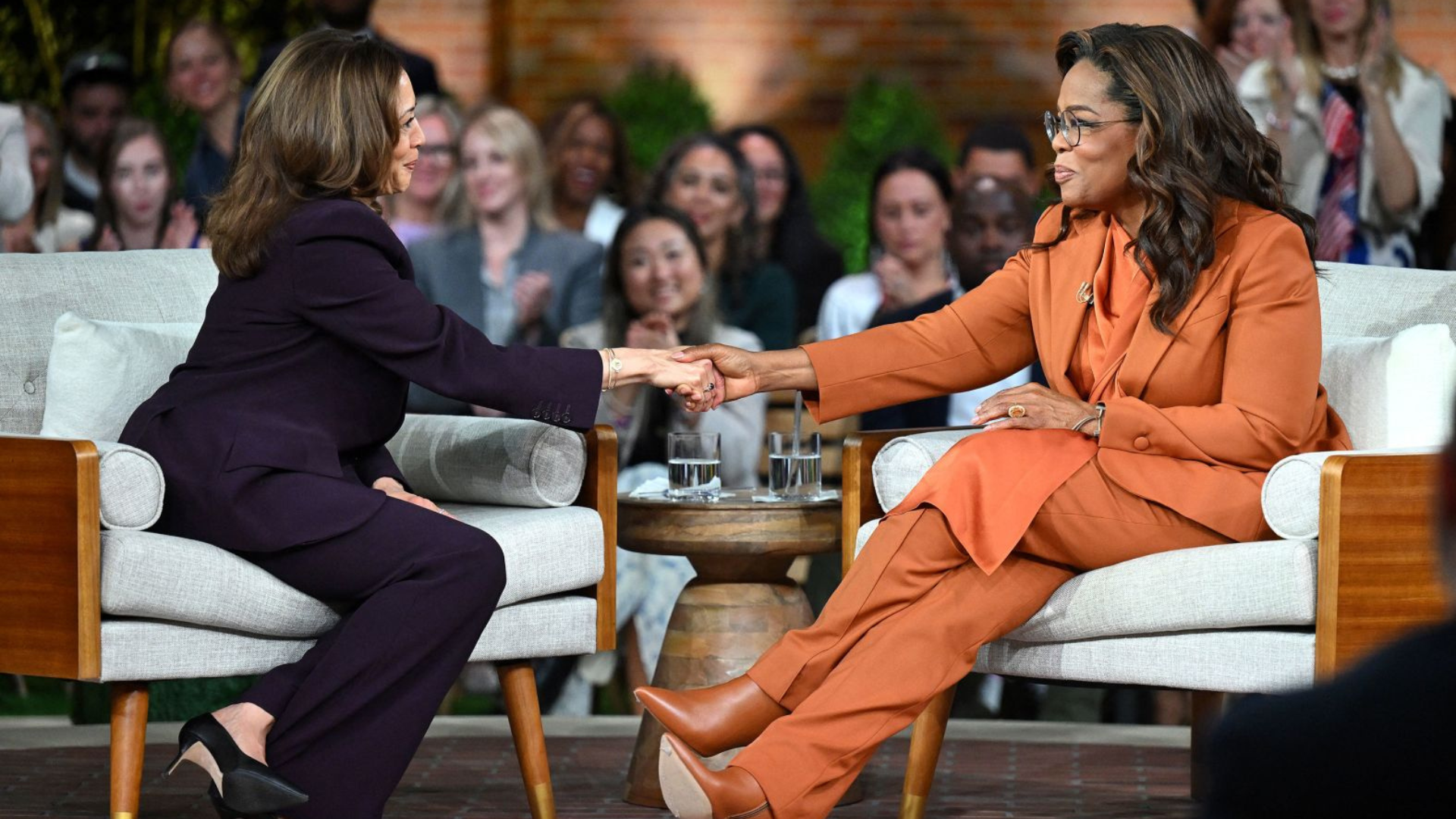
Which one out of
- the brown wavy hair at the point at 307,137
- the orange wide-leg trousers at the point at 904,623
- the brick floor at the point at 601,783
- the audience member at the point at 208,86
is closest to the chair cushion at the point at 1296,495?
the orange wide-leg trousers at the point at 904,623

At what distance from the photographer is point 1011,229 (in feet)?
17.0

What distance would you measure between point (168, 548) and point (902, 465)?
119cm

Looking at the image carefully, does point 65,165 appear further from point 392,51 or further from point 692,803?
point 692,803

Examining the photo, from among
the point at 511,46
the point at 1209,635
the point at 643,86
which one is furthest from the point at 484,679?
the point at 511,46

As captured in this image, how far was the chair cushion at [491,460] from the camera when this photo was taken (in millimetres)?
3332

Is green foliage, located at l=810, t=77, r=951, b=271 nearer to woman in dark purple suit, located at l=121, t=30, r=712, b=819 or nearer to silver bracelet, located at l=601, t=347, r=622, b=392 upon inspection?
silver bracelet, located at l=601, t=347, r=622, b=392

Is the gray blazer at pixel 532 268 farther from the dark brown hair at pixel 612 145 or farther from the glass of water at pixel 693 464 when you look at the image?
the glass of water at pixel 693 464

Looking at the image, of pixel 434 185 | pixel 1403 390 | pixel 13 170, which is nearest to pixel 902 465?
pixel 1403 390

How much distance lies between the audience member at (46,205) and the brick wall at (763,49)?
7.88 feet

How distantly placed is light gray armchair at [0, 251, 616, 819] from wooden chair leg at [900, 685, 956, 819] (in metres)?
0.59

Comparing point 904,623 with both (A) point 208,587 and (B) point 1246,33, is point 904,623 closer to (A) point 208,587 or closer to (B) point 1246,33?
(A) point 208,587

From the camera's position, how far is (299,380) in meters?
3.03

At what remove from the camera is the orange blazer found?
300 cm

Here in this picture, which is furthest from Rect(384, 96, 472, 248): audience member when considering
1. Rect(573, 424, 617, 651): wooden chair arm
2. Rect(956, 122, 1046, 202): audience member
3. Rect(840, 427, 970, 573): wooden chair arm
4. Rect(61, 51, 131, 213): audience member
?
Rect(840, 427, 970, 573): wooden chair arm
